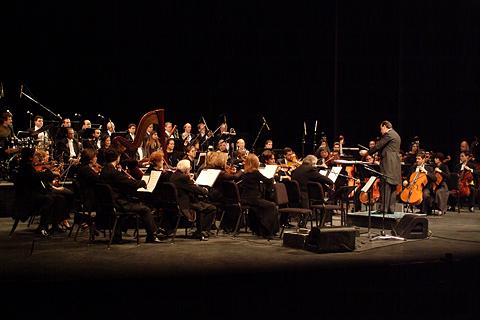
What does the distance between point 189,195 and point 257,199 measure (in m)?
1.14

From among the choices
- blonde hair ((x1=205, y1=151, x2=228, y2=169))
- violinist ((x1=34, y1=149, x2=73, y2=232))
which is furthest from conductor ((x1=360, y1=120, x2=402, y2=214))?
violinist ((x1=34, y1=149, x2=73, y2=232))

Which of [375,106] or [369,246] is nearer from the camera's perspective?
[369,246]

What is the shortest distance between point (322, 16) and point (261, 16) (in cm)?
184

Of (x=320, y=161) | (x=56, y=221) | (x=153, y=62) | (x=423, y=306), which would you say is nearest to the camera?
(x=423, y=306)

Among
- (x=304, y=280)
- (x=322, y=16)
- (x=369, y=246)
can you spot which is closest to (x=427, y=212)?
(x=369, y=246)

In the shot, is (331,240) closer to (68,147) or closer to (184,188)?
(184,188)

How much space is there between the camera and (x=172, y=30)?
19141 millimetres

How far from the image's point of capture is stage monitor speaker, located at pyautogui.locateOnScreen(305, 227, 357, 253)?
390 inches

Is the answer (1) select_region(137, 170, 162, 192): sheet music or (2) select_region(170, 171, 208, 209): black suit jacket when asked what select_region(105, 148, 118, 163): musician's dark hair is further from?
(2) select_region(170, 171, 208, 209): black suit jacket

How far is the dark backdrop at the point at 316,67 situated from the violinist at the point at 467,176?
3.41 metres

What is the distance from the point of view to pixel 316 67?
20.5 meters

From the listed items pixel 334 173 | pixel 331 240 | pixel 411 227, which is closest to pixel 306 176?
pixel 334 173

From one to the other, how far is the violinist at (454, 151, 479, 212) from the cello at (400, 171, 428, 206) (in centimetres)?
216

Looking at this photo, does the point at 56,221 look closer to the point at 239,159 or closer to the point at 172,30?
the point at 239,159
